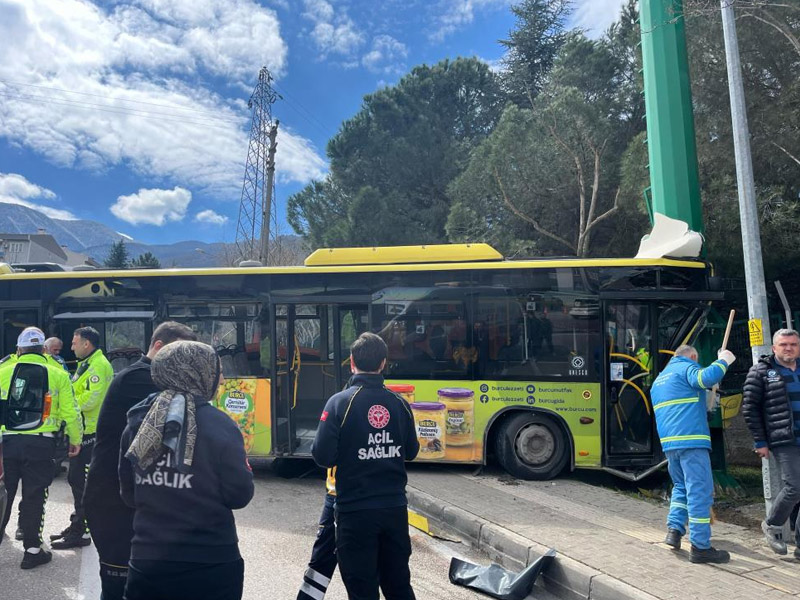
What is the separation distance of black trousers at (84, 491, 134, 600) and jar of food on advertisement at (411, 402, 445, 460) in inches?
205

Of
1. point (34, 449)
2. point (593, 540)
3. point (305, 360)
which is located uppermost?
point (305, 360)

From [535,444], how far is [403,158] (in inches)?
745

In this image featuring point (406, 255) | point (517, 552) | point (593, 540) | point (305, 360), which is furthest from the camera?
point (305, 360)

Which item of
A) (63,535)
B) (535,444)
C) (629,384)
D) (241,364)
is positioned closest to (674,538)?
(629,384)

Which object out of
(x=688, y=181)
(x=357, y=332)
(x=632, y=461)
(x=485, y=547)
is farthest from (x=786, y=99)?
(x=485, y=547)

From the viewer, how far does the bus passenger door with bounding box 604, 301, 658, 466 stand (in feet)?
25.5

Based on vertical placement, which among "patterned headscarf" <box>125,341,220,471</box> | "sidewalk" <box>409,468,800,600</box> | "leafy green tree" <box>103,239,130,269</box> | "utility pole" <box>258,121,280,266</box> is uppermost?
"leafy green tree" <box>103,239,130,269</box>

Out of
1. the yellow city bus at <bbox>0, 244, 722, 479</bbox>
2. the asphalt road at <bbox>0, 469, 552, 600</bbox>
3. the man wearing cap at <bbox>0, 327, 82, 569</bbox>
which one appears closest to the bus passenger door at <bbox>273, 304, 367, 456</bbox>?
the yellow city bus at <bbox>0, 244, 722, 479</bbox>

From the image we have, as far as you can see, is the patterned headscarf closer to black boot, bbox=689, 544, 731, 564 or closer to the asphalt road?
the asphalt road

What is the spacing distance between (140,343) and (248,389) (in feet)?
5.49

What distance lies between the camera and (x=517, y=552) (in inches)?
217

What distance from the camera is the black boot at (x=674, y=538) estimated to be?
5289mm

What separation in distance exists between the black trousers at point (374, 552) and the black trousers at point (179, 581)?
0.98 metres

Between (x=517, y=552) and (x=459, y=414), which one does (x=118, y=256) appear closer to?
(x=459, y=414)
